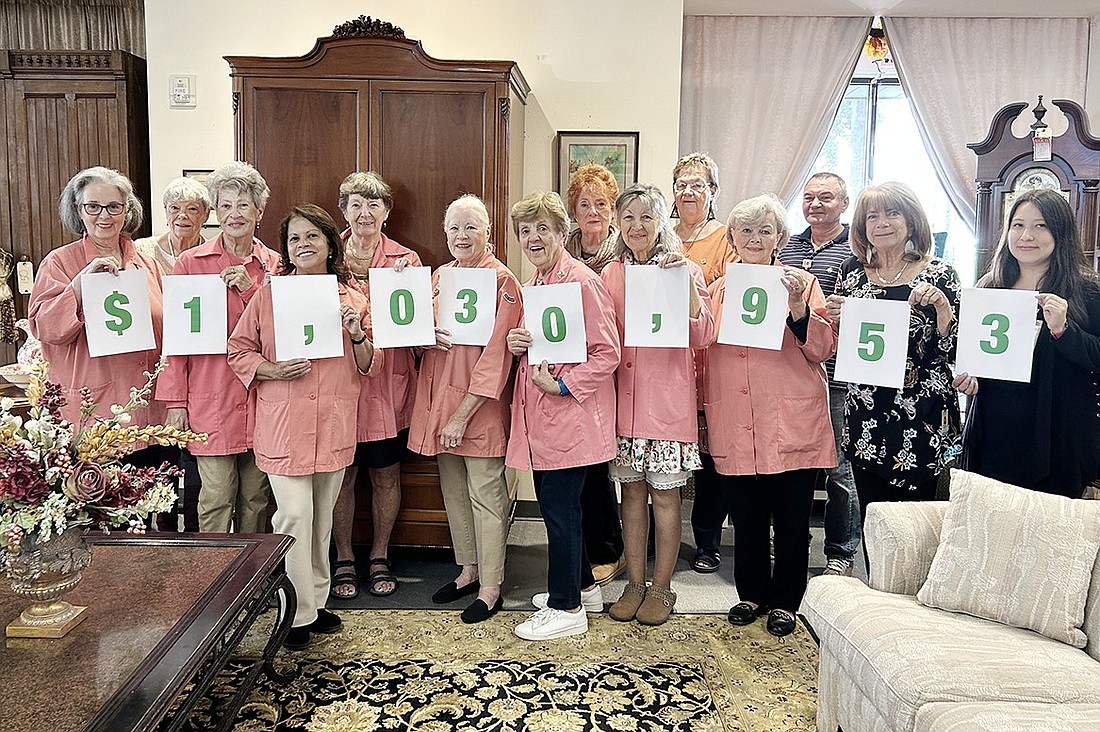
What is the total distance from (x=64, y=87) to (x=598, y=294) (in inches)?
131

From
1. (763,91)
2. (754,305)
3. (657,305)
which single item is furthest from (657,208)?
(763,91)

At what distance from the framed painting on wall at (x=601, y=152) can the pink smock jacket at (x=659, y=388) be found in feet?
5.02

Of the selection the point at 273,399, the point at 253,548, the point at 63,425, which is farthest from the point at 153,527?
the point at 63,425

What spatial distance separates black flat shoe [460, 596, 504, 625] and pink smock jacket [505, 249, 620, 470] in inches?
22.8

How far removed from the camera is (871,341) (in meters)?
2.73

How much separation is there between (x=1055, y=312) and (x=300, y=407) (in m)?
2.33

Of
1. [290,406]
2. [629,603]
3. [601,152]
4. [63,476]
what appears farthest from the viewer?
[601,152]

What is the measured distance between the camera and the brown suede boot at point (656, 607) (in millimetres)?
3133

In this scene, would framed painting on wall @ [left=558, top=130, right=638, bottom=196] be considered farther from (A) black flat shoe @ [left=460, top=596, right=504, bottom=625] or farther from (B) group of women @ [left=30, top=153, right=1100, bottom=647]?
(A) black flat shoe @ [left=460, top=596, right=504, bottom=625]

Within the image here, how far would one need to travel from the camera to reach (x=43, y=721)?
61.1 inches

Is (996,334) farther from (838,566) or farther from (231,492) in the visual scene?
(231,492)

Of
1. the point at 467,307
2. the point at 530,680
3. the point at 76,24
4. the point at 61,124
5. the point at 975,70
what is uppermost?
the point at 76,24

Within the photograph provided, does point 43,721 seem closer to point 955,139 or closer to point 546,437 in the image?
point 546,437

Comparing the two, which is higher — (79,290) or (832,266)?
(832,266)
